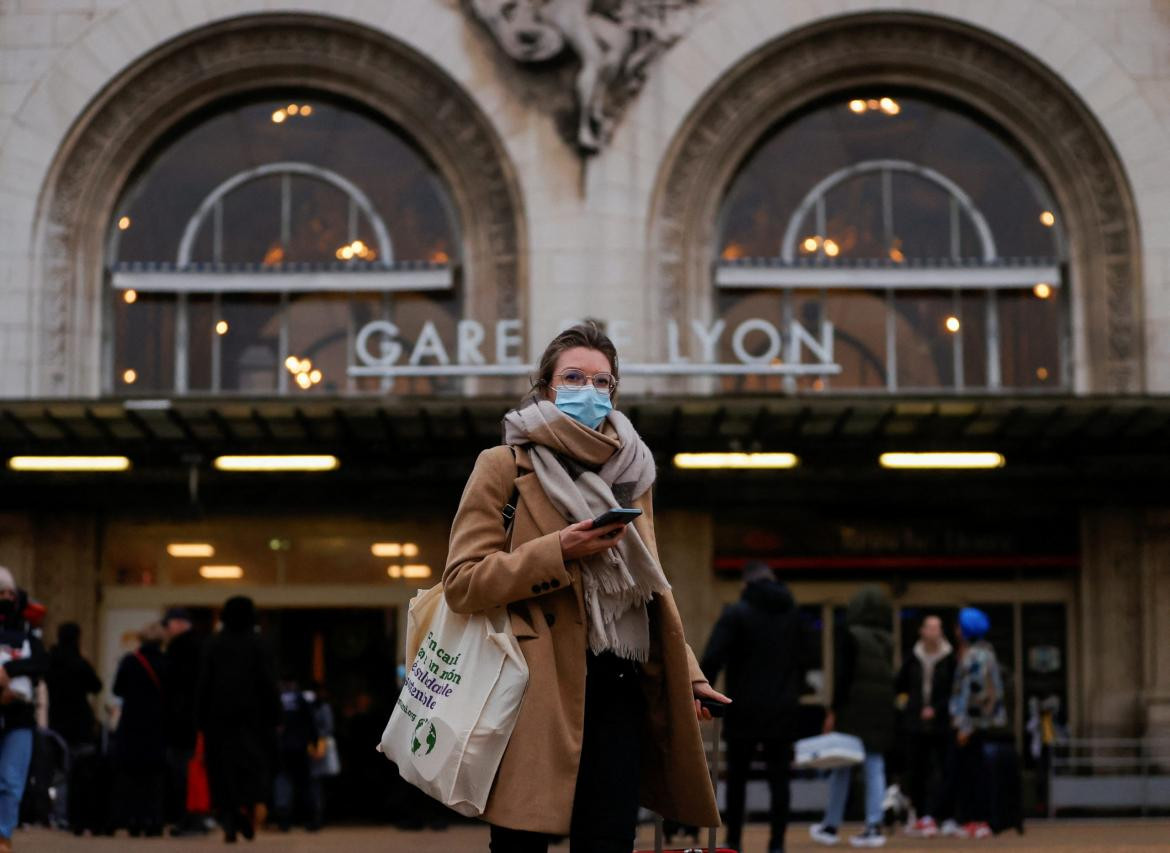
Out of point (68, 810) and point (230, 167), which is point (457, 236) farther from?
point (68, 810)

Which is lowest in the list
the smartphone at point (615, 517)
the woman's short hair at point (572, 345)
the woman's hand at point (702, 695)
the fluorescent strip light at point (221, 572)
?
the woman's hand at point (702, 695)

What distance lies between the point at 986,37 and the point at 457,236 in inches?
259

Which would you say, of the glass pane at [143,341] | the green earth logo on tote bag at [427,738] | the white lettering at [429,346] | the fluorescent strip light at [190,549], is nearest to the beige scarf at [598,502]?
the green earth logo on tote bag at [427,738]

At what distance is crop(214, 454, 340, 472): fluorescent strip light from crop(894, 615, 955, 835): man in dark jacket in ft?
25.2

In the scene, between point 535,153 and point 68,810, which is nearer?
point 68,810

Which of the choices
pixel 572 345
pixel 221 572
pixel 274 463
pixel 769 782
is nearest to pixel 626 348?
pixel 274 463

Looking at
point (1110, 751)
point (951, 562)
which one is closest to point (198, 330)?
point (951, 562)

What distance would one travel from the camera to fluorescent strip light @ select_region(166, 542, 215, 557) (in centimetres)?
2325

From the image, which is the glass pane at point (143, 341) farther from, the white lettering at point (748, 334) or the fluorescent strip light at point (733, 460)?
the white lettering at point (748, 334)

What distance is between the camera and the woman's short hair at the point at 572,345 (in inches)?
220

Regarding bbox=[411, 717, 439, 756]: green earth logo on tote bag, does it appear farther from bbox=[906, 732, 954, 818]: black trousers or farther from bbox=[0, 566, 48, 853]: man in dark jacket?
bbox=[906, 732, 954, 818]: black trousers

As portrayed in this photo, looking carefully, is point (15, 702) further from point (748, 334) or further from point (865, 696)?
point (748, 334)

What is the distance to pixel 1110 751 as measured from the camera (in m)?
22.3

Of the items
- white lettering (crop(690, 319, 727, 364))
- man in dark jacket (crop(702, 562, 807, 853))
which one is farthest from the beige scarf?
white lettering (crop(690, 319, 727, 364))
